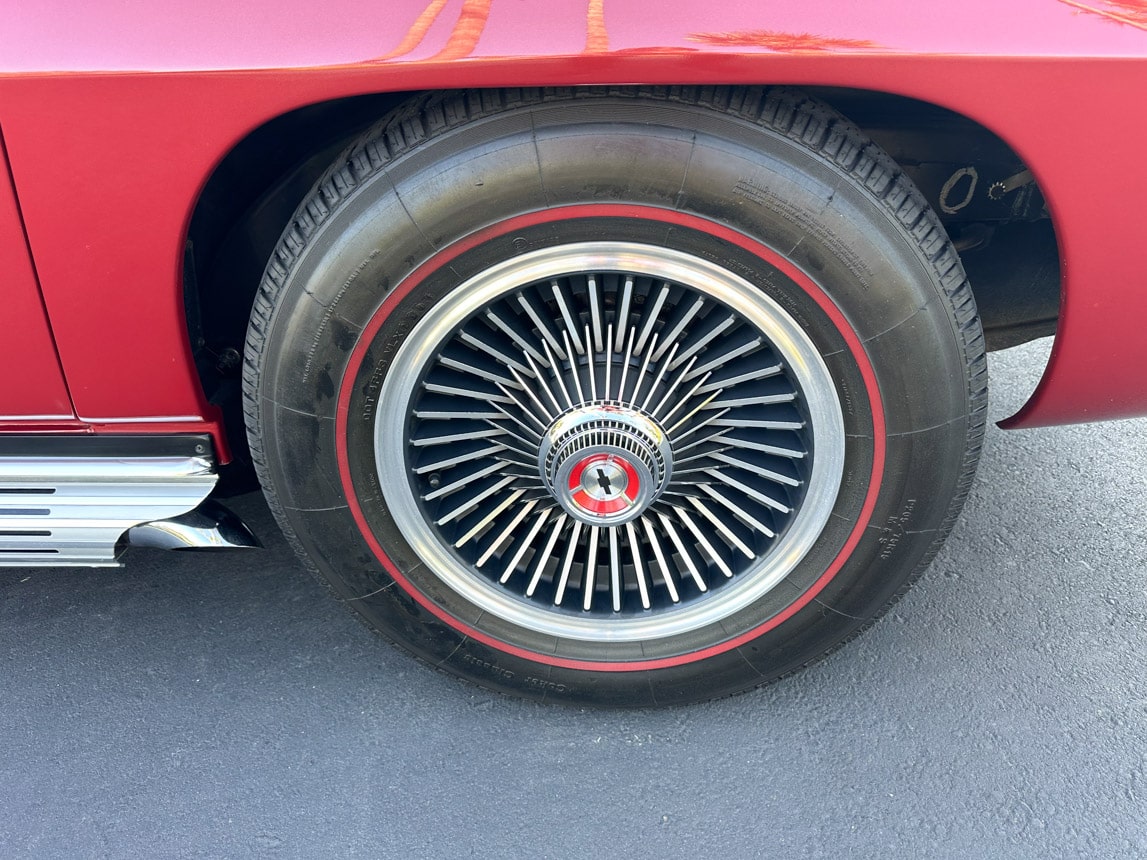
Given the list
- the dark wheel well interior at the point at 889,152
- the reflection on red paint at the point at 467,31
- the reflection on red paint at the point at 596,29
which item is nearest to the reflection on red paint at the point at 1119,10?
the dark wheel well interior at the point at 889,152

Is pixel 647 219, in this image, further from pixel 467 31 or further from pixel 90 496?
pixel 90 496

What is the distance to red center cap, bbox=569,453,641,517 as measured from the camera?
1562mm

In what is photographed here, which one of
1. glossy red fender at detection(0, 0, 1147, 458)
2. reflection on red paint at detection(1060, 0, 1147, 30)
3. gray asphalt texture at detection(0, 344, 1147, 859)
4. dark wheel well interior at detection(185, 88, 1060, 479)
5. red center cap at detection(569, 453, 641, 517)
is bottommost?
gray asphalt texture at detection(0, 344, 1147, 859)

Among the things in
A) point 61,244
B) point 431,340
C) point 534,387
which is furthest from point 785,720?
point 61,244

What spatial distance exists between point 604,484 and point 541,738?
0.56 m

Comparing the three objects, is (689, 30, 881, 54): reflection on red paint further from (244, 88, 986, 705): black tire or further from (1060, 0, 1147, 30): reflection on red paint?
(1060, 0, 1147, 30): reflection on red paint

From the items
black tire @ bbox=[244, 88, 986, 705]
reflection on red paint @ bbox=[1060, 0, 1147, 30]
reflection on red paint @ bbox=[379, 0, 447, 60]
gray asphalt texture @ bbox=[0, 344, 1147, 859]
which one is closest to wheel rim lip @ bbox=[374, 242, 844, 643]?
black tire @ bbox=[244, 88, 986, 705]

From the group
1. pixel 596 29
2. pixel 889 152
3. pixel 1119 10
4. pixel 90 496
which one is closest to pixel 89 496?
pixel 90 496

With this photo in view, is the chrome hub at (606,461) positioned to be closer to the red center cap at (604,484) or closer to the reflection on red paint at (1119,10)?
the red center cap at (604,484)

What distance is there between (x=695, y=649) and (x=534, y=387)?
2.01 ft

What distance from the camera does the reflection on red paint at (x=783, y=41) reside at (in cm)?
123

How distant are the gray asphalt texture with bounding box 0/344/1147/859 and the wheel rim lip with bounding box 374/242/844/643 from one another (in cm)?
23

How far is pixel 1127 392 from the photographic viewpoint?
1533 millimetres

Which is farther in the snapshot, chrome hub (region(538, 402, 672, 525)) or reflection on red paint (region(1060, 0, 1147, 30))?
chrome hub (region(538, 402, 672, 525))
